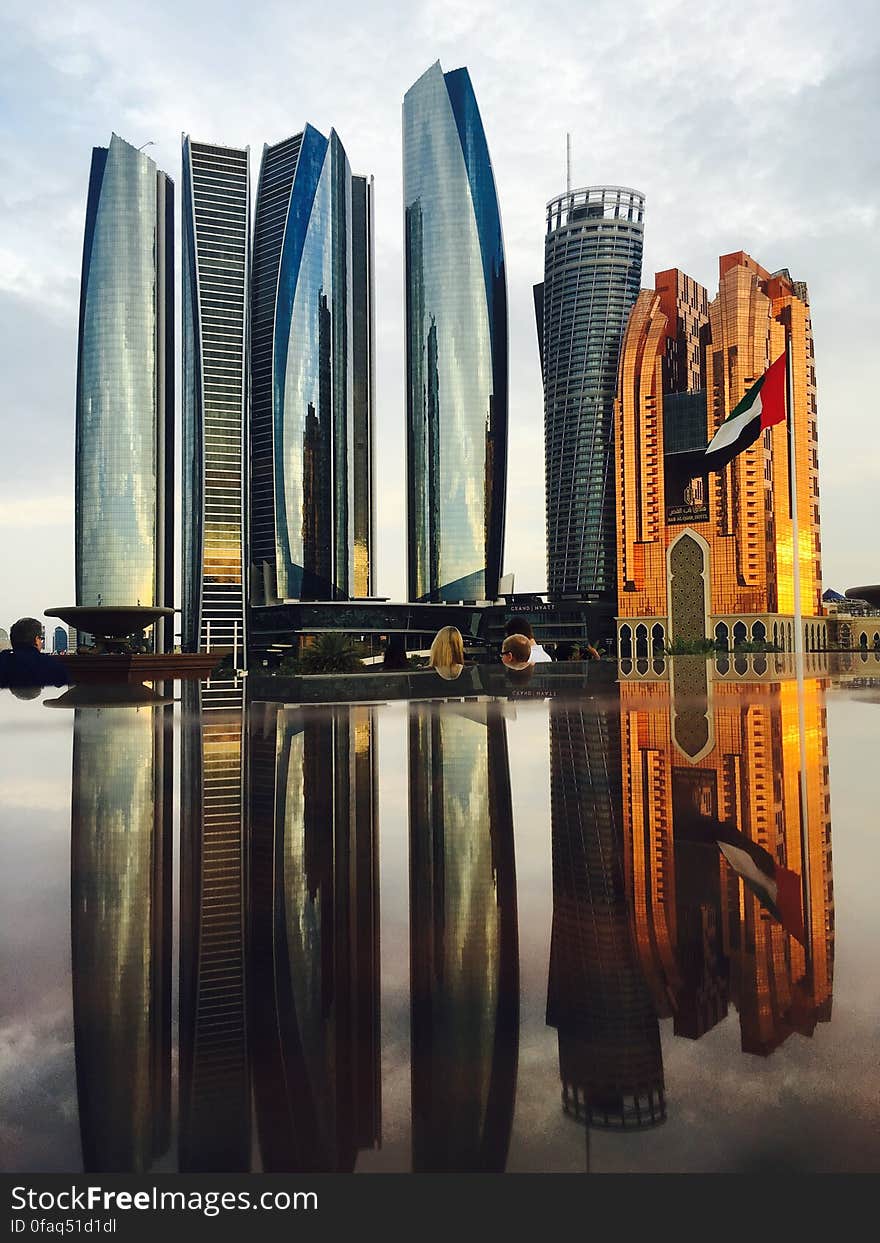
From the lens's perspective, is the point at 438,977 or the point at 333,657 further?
the point at 333,657

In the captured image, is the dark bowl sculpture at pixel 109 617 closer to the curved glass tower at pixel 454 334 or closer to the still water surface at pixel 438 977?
the still water surface at pixel 438 977

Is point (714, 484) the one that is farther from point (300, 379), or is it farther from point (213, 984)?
point (213, 984)

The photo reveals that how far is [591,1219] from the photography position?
2.38 m

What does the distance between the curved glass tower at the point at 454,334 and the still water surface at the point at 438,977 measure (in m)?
103

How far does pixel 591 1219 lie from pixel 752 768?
26.7ft

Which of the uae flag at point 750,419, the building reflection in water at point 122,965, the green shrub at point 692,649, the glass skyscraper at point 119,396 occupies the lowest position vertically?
the building reflection in water at point 122,965

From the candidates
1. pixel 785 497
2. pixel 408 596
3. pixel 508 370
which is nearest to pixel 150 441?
pixel 408 596

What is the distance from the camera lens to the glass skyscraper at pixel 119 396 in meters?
103

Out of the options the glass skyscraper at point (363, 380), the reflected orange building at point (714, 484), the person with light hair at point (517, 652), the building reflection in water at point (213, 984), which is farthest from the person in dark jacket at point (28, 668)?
the glass skyscraper at point (363, 380)

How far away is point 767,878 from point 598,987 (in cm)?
213

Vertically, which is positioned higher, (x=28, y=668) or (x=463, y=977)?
(x=28, y=668)

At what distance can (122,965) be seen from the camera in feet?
13.7

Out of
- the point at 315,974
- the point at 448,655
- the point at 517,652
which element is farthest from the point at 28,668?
the point at 315,974

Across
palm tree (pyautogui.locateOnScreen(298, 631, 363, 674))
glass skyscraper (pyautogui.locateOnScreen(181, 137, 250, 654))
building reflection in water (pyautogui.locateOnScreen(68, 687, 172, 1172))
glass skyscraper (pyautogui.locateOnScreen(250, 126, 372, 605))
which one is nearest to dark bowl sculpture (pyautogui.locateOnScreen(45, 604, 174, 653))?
palm tree (pyautogui.locateOnScreen(298, 631, 363, 674))
